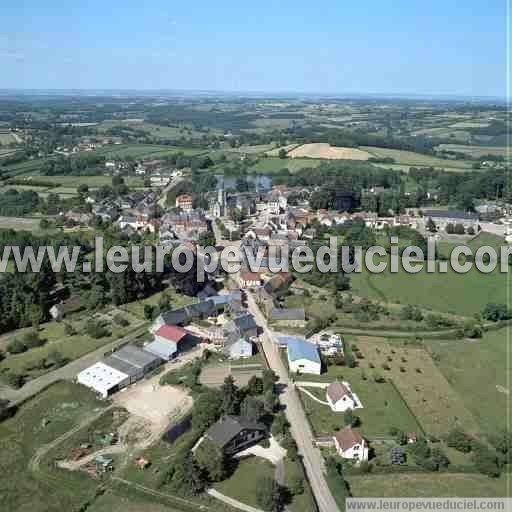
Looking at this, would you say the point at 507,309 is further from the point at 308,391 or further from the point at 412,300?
the point at 308,391

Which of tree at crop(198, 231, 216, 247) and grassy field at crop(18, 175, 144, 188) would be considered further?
grassy field at crop(18, 175, 144, 188)

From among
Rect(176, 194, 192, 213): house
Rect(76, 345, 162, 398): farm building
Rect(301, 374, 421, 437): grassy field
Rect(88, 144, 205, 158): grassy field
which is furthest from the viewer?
Rect(88, 144, 205, 158): grassy field

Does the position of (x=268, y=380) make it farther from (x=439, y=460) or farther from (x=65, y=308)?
(x=65, y=308)

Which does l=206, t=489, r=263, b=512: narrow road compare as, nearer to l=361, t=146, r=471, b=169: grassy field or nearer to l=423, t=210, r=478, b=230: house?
l=423, t=210, r=478, b=230: house

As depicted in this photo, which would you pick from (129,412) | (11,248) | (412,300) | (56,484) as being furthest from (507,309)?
(11,248)

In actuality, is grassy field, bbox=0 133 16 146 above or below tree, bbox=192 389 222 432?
above

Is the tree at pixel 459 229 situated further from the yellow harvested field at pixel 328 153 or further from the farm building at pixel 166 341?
the yellow harvested field at pixel 328 153

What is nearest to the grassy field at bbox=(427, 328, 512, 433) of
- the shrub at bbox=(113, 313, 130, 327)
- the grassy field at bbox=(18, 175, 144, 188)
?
the shrub at bbox=(113, 313, 130, 327)

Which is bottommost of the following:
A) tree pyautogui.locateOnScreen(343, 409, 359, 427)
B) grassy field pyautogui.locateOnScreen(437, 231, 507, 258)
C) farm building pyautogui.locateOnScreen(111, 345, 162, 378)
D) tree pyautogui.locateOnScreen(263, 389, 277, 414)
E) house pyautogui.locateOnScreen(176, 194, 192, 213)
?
tree pyautogui.locateOnScreen(343, 409, 359, 427)
